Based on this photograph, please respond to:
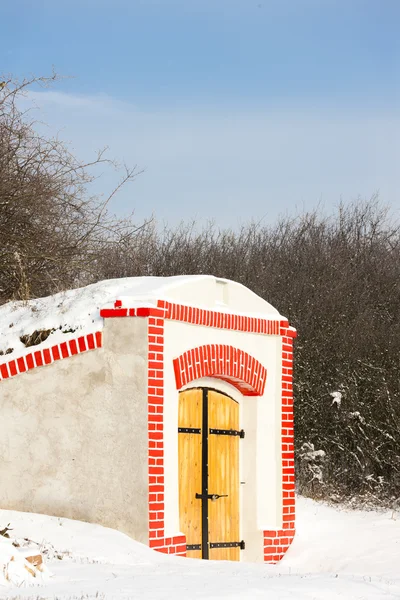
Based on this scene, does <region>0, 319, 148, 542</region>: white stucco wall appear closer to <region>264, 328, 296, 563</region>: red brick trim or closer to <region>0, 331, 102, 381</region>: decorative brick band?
<region>0, 331, 102, 381</region>: decorative brick band

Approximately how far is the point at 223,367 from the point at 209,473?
1.30 m

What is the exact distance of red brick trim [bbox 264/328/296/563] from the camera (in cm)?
1163

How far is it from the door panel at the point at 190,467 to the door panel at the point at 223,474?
0.22m

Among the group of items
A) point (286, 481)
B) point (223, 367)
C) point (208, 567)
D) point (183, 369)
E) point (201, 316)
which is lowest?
point (208, 567)

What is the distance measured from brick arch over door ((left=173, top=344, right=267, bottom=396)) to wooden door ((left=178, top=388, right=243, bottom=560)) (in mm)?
276

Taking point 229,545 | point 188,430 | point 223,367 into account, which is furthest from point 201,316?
point 229,545

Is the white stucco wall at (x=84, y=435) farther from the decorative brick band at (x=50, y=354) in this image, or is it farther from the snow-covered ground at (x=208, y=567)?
the snow-covered ground at (x=208, y=567)

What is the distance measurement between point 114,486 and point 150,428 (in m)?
0.75

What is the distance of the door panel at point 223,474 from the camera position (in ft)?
36.7

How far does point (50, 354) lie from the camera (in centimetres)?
1039

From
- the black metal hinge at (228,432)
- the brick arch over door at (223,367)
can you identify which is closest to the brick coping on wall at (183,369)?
the brick arch over door at (223,367)

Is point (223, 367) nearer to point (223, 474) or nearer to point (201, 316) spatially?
point (201, 316)

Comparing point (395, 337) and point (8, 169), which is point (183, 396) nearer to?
point (8, 169)

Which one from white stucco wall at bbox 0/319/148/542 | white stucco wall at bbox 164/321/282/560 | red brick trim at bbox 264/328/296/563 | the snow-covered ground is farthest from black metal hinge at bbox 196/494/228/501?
the snow-covered ground
